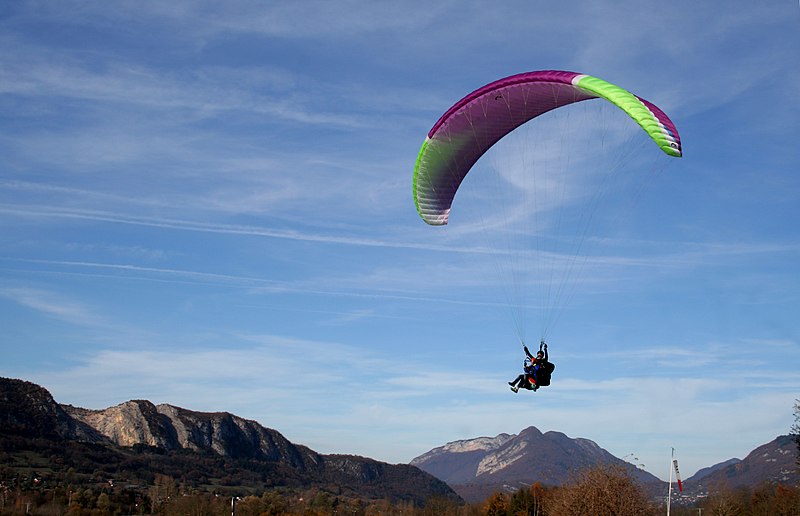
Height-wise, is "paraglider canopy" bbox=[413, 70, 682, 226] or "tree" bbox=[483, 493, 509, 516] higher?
"paraglider canopy" bbox=[413, 70, 682, 226]

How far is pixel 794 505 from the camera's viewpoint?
9019 cm

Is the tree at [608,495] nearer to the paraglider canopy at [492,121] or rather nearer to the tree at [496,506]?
the paraglider canopy at [492,121]

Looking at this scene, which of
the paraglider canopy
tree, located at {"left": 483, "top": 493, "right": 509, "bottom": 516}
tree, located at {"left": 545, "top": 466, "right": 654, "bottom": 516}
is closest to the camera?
the paraglider canopy

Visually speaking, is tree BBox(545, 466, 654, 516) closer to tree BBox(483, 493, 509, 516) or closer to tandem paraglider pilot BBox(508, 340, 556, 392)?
tandem paraglider pilot BBox(508, 340, 556, 392)

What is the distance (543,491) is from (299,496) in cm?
9487

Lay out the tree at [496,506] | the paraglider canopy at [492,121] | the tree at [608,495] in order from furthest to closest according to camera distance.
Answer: the tree at [496,506] < the tree at [608,495] < the paraglider canopy at [492,121]

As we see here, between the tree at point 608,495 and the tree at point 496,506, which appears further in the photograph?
the tree at point 496,506

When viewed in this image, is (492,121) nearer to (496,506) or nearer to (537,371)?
(537,371)

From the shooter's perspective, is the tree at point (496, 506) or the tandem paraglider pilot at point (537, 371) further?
the tree at point (496, 506)

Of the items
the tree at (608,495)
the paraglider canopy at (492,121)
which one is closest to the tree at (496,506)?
the tree at (608,495)

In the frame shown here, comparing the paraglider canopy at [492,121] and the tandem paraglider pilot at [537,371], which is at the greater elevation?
the paraglider canopy at [492,121]

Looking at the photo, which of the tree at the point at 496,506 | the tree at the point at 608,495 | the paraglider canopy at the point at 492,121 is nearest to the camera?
the paraglider canopy at the point at 492,121

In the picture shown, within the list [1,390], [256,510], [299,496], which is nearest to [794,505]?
[256,510]

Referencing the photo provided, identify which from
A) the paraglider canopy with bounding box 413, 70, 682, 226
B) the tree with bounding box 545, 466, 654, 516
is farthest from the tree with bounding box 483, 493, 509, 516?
the paraglider canopy with bounding box 413, 70, 682, 226
